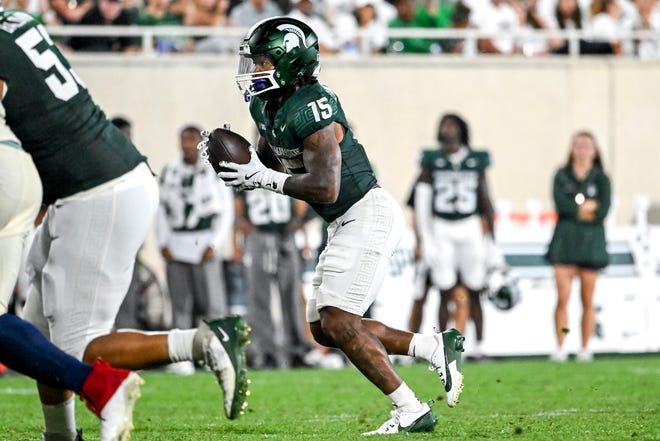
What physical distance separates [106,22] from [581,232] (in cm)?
554

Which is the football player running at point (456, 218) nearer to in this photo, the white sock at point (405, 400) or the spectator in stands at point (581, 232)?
the spectator in stands at point (581, 232)

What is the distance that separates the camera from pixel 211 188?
37.2 feet

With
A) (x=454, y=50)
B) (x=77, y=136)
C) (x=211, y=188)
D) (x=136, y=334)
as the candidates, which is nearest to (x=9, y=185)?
(x=77, y=136)

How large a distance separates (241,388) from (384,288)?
7.19m

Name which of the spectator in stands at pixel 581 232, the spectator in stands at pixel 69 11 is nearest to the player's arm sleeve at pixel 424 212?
the spectator in stands at pixel 581 232

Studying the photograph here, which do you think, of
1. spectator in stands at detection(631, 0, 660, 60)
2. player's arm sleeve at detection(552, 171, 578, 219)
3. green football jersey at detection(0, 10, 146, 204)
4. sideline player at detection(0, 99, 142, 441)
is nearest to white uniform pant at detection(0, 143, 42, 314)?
sideline player at detection(0, 99, 142, 441)

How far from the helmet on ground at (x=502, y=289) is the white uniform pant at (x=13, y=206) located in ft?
24.0

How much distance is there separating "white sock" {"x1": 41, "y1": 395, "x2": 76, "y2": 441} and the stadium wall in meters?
9.17

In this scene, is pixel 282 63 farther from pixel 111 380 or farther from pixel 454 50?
pixel 454 50

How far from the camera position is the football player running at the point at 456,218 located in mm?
11617

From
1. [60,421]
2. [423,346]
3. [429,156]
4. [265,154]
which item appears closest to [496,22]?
[429,156]

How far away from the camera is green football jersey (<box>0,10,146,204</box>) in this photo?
494 centimetres

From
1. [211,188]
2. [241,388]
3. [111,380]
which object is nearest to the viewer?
[111,380]

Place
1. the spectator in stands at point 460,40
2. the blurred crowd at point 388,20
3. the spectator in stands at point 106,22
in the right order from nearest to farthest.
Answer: the spectator in stands at point 106,22, the blurred crowd at point 388,20, the spectator in stands at point 460,40
